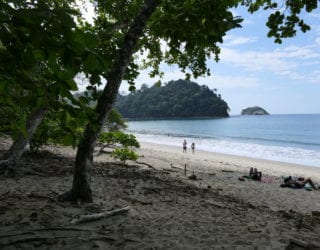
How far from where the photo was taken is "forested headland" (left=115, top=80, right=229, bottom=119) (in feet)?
470

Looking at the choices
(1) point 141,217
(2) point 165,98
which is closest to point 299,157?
(1) point 141,217

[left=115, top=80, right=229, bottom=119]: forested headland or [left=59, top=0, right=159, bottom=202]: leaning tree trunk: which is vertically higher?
[left=115, top=80, right=229, bottom=119]: forested headland

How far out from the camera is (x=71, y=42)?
1553 mm

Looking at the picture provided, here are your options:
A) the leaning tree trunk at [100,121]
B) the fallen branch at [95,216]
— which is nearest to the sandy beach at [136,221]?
the fallen branch at [95,216]

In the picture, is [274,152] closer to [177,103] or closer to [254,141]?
[254,141]

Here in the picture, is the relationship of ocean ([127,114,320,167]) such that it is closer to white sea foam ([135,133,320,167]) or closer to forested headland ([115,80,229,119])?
white sea foam ([135,133,320,167])

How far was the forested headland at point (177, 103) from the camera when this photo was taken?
143m

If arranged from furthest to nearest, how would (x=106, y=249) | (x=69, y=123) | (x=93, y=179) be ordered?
(x=93, y=179) < (x=106, y=249) < (x=69, y=123)

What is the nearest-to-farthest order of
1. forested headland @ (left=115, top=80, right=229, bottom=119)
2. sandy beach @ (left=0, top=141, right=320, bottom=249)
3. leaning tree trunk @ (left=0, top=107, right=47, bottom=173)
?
sandy beach @ (left=0, top=141, right=320, bottom=249)
leaning tree trunk @ (left=0, top=107, right=47, bottom=173)
forested headland @ (left=115, top=80, right=229, bottom=119)

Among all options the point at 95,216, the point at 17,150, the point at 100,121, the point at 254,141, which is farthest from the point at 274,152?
the point at 95,216

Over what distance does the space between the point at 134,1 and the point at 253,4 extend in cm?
432

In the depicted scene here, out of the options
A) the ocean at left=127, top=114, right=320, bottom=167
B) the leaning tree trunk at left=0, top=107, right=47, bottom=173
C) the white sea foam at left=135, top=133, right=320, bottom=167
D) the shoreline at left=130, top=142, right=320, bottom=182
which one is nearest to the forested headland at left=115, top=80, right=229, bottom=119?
the ocean at left=127, top=114, right=320, bottom=167

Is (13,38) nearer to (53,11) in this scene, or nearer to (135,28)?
(53,11)

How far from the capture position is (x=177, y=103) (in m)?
146
